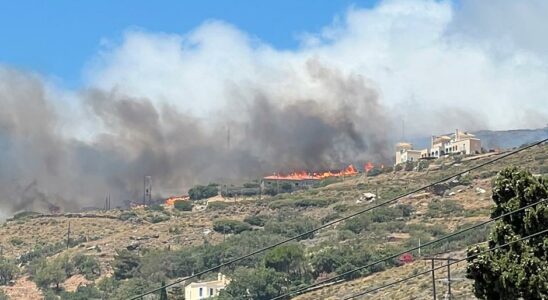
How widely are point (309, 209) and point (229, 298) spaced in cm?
7203

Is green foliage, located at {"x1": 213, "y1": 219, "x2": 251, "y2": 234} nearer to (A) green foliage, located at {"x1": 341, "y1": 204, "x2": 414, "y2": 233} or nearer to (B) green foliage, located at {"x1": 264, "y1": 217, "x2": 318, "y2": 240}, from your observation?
(B) green foliage, located at {"x1": 264, "y1": 217, "x2": 318, "y2": 240}

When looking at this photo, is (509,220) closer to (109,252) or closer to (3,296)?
(3,296)

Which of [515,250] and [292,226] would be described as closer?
[515,250]

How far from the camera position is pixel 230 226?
184m

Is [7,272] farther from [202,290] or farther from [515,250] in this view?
[515,250]

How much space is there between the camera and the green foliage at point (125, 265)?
154m

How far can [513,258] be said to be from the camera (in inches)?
1687

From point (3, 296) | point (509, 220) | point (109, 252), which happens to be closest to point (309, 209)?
point (109, 252)

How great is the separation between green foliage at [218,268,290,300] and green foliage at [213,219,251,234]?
46538 millimetres

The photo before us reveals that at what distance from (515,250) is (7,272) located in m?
131

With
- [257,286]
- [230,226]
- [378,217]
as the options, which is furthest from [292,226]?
[257,286]

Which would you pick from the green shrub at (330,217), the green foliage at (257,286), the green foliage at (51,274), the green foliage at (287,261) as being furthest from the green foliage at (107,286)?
the green shrub at (330,217)

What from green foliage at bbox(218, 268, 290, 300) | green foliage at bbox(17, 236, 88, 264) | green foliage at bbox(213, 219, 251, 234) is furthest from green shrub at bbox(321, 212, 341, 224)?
green foliage at bbox(218, 268, 290, 300)

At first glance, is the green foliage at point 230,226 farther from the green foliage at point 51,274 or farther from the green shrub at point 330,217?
the green foliage at point 51,274
